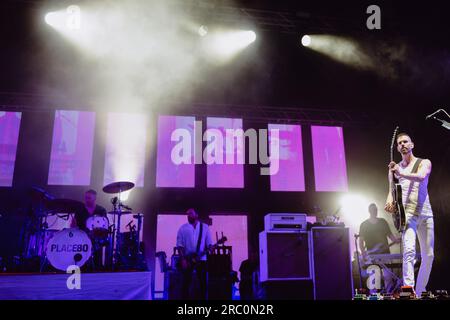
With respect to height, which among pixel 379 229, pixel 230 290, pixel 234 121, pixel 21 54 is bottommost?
pixel 230 290

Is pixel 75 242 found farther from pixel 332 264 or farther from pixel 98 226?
pixel 332 264

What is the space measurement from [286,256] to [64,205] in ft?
11.0

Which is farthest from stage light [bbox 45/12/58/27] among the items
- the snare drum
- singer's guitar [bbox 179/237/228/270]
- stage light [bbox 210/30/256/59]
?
singer's guitar [bbox 179/237/228/270]

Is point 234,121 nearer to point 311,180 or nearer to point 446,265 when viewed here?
point 311,180

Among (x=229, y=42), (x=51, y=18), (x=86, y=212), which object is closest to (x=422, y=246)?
(x=86, y=212)

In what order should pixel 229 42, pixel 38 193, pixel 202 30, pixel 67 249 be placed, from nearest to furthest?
1. pixel 67 249
2. pixel 38 193
3. pixel 202 30
4. pixel 229 42

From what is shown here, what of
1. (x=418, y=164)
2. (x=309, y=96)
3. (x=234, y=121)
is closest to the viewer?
(x=418, y=164)

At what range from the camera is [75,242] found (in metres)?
5.16

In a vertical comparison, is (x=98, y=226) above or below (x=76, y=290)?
above
